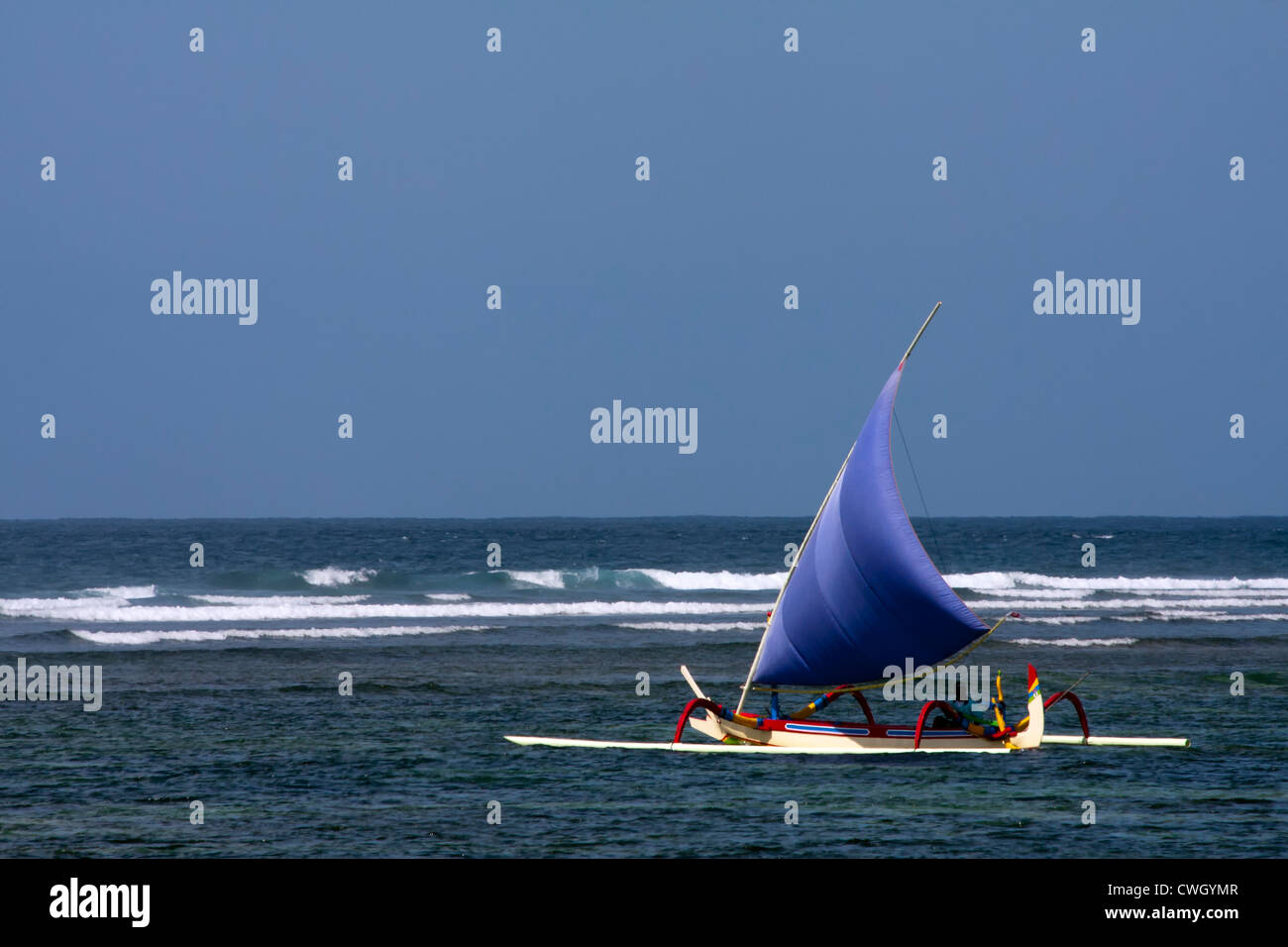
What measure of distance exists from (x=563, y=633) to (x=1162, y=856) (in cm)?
2712

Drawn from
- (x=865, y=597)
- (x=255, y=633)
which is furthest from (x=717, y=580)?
(x=865, y=597)

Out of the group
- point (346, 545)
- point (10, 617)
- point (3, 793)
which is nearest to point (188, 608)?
point (10, 617)

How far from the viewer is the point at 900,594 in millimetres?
22406

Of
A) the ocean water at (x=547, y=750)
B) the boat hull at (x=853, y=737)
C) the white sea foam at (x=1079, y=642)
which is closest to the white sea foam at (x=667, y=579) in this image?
the ocean water at (x=547, y=750)

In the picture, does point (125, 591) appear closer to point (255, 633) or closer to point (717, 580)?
point (255, 633)

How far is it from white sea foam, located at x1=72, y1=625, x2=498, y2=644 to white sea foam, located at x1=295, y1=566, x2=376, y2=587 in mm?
21732

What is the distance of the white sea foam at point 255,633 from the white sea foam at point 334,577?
21732mm

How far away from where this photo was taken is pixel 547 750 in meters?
22.8

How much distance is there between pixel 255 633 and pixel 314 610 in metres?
7.41

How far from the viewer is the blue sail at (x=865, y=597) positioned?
2227 centimetres

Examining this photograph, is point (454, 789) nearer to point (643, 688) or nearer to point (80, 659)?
point (643, 688)
